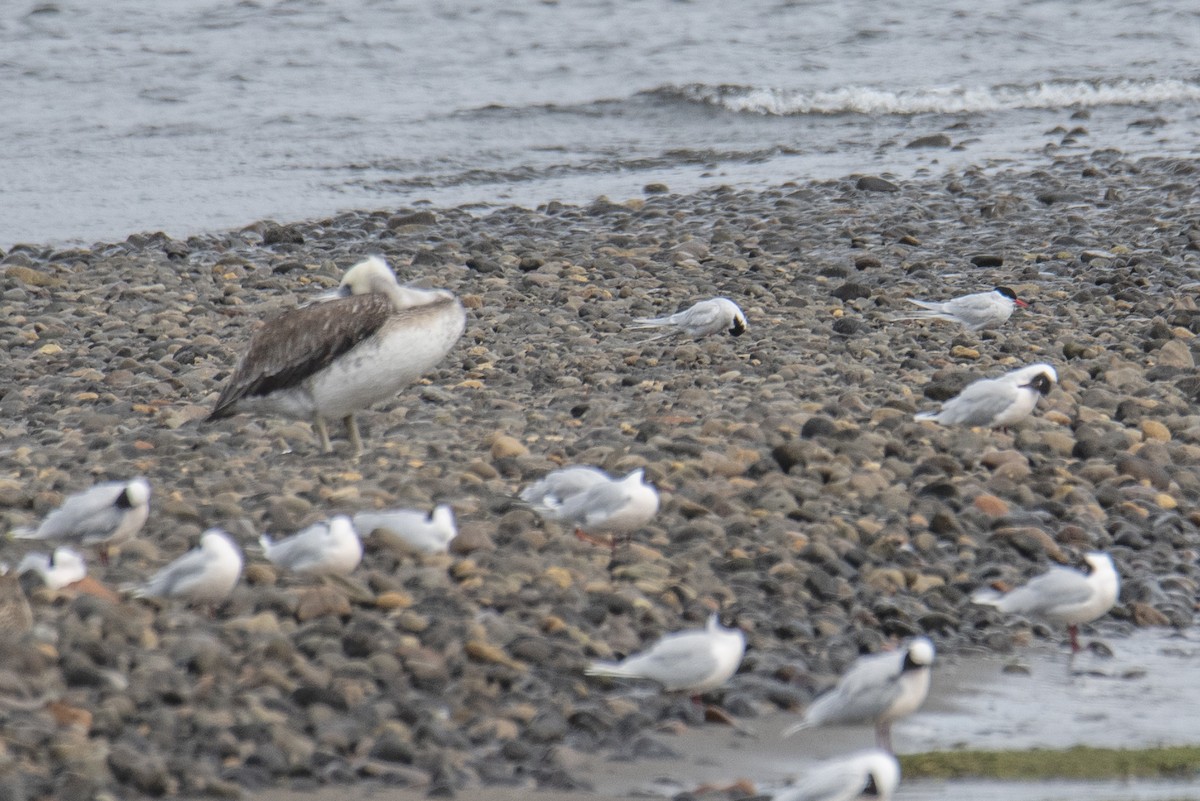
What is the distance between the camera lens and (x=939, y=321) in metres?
11.4

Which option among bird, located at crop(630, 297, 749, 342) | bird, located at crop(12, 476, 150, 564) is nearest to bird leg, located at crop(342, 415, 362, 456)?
bird, located at crop(12, 476, 150, 564)

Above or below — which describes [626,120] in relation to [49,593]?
below

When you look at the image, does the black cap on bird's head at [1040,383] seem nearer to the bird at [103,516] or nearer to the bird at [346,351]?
the bird at [346,351]

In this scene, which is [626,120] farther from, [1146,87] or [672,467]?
[672,467]

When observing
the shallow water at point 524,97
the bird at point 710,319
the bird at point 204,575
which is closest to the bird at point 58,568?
the bird at point 204,575

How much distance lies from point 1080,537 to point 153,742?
172 inches

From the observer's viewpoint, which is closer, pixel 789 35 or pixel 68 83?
pixel 68 83

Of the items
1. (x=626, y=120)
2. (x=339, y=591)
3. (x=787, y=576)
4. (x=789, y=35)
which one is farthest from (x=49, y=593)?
(x=789, y=35)

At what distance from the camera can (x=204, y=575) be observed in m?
6.17

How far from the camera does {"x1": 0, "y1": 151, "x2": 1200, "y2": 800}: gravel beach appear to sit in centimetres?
565

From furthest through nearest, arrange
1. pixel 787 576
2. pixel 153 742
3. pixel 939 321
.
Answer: pixel 939 321
pixel 787 576
pixel 153 742

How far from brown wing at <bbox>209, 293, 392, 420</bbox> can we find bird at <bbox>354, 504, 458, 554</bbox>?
170 centimetres

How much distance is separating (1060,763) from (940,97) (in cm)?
1881

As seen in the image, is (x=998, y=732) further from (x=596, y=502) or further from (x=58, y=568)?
(x=58, y=568)
